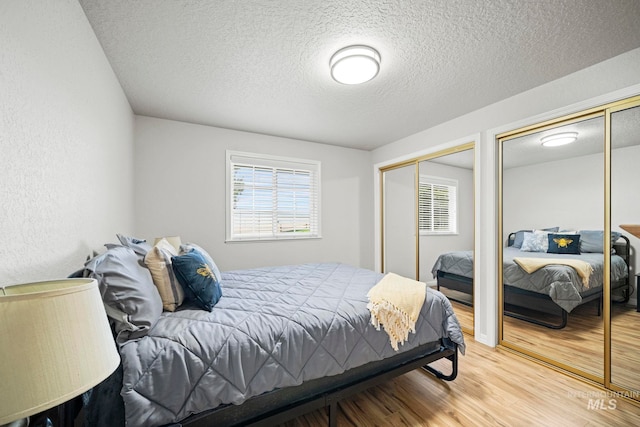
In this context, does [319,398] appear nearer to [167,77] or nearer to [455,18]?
[455,18]

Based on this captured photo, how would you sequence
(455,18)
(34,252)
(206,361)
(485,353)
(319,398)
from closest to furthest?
(34,252) < (206,361) < (319,398) < (455,18) < (485,353)

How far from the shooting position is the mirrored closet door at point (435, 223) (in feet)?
10.2

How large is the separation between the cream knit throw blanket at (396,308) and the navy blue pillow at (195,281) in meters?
1.02

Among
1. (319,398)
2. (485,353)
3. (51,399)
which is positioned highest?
(51,399)

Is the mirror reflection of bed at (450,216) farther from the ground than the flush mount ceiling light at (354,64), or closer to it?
closer to it

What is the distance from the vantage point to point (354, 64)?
1.96 metres

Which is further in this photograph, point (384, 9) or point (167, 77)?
point (167, 77)

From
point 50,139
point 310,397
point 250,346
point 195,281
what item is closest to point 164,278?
point 195,281

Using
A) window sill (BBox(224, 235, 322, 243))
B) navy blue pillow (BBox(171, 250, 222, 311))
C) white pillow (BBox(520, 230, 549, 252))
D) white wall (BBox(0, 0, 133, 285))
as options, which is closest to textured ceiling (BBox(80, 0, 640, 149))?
white wall (BBox(0, 0, 133, 285))

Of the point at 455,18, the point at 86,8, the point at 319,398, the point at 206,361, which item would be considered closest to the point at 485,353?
the point at 319,398

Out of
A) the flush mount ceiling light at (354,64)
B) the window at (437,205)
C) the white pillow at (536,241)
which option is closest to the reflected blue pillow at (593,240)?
the white pillow at (536,241)

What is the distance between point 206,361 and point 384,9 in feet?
6.96

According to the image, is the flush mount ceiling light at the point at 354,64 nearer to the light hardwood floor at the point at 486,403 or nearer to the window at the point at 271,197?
the window at the point at 271,197

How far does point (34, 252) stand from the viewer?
1071 millimetres
